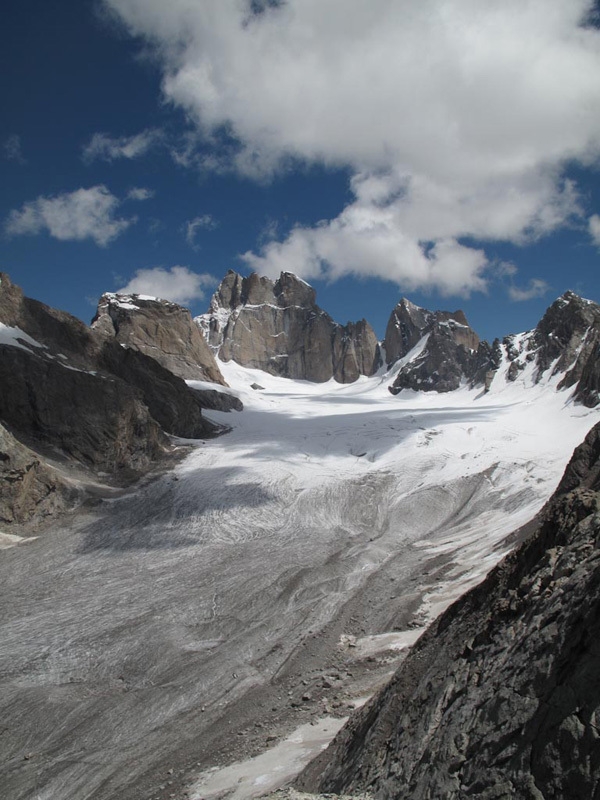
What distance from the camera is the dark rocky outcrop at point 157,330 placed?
89500mm

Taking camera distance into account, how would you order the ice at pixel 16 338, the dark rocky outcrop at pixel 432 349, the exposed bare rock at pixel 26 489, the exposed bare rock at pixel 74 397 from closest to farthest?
the exposed bare rock at pixel 26 489
the exposed bare rock at pixel 74 397
the ice at pixel 16 338
the dark rocky outcrop at pixel 432 349

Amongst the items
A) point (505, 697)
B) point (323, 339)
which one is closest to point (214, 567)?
point (505, 697)

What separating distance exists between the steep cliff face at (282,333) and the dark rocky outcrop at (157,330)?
55.5 m

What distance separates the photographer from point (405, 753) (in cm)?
630

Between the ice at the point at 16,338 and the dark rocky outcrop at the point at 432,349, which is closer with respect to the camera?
the ice at the point at 16,338

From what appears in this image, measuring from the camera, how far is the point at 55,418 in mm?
42531

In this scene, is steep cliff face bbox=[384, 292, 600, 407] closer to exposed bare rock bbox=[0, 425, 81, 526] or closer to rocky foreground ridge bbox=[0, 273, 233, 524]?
rocky foreground ridge bbox=[0, 273, 233, 524]

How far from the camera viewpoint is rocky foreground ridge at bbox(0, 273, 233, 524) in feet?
107

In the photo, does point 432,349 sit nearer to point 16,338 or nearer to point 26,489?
point 16,338

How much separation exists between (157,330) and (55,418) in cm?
5258

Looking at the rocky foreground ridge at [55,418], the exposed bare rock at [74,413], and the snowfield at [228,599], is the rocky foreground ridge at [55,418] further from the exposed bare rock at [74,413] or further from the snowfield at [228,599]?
the snowfield at [228,599]

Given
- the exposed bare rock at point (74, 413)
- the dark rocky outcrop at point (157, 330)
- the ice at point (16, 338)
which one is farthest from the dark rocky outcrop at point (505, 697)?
the dark rocky outcrop at point (157, 330)

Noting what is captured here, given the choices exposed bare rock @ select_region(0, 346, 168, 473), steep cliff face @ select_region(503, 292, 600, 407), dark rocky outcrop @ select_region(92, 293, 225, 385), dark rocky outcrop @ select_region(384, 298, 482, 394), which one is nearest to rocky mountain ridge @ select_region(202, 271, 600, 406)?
dark rocky outcrop @ select_region(384, 298, 482, 394)

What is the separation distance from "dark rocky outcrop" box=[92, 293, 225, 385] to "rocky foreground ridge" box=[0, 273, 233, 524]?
32044mm
